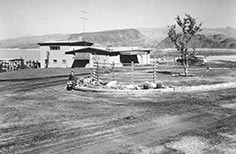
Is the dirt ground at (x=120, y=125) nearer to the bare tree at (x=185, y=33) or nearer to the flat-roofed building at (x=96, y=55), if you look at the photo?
the bare tree at (x=185, y=33)

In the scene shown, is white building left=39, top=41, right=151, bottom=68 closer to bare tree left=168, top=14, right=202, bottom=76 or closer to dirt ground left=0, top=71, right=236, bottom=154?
bare tree left=168, top=14, right=202, bottom=76

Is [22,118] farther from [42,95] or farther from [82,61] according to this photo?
[82,61]

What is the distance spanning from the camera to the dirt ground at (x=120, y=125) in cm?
788

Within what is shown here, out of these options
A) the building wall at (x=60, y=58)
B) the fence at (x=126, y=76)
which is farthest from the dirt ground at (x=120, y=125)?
the building wall at (x=60, y=58)

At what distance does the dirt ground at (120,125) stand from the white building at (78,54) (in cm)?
3441

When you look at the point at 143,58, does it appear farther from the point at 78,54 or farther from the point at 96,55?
the point at 78,54

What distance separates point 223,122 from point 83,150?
5.99 m

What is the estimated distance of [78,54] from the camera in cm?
5141

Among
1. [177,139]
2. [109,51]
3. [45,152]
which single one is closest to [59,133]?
[45,152]

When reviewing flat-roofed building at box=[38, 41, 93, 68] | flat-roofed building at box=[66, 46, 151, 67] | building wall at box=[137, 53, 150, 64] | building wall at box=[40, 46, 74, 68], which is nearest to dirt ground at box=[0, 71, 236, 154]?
flat-roofed building at box=[66, 46, 151, 67]

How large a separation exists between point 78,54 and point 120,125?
1666 inches

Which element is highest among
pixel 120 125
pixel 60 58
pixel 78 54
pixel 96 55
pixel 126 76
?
pixel 78 54

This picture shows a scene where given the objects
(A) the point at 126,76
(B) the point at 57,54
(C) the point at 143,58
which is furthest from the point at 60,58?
(A) the point at 126,76

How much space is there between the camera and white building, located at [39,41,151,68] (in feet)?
167
